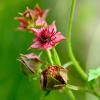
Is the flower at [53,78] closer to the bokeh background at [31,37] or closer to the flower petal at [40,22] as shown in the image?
the flower petal at [40,22]

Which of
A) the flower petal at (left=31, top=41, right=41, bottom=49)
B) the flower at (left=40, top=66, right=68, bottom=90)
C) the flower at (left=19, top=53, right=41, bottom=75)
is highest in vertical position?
the flower petal at (left=31, top=41, right=41, bottom=49)

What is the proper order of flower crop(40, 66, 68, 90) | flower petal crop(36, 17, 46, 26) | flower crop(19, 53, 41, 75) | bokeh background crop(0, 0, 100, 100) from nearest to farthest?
flower crop(40, 66, 68, 90) < flower crop(19, 53, 41, 75) < flower petal crop(36, 17, 46, 26) < bokeh background crop(0, 0, 100, 100)

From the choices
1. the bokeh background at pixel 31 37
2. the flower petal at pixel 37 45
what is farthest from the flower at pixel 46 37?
the bokeh background at pixel 31 37

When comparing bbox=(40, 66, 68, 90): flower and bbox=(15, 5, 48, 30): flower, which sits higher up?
bbox=(15, 5, 48, 30): flower

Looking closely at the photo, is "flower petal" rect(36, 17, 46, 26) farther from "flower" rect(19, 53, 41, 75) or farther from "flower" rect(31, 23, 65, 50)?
"flower" rect(19, 53, 41, 75)

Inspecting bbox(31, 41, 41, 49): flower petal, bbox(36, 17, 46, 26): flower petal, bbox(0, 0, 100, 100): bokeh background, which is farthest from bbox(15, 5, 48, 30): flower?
bbox(0, 0, 100, 100): bokeh background

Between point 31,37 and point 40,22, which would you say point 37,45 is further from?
point 31,37

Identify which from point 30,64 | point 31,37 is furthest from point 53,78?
point 31,37
